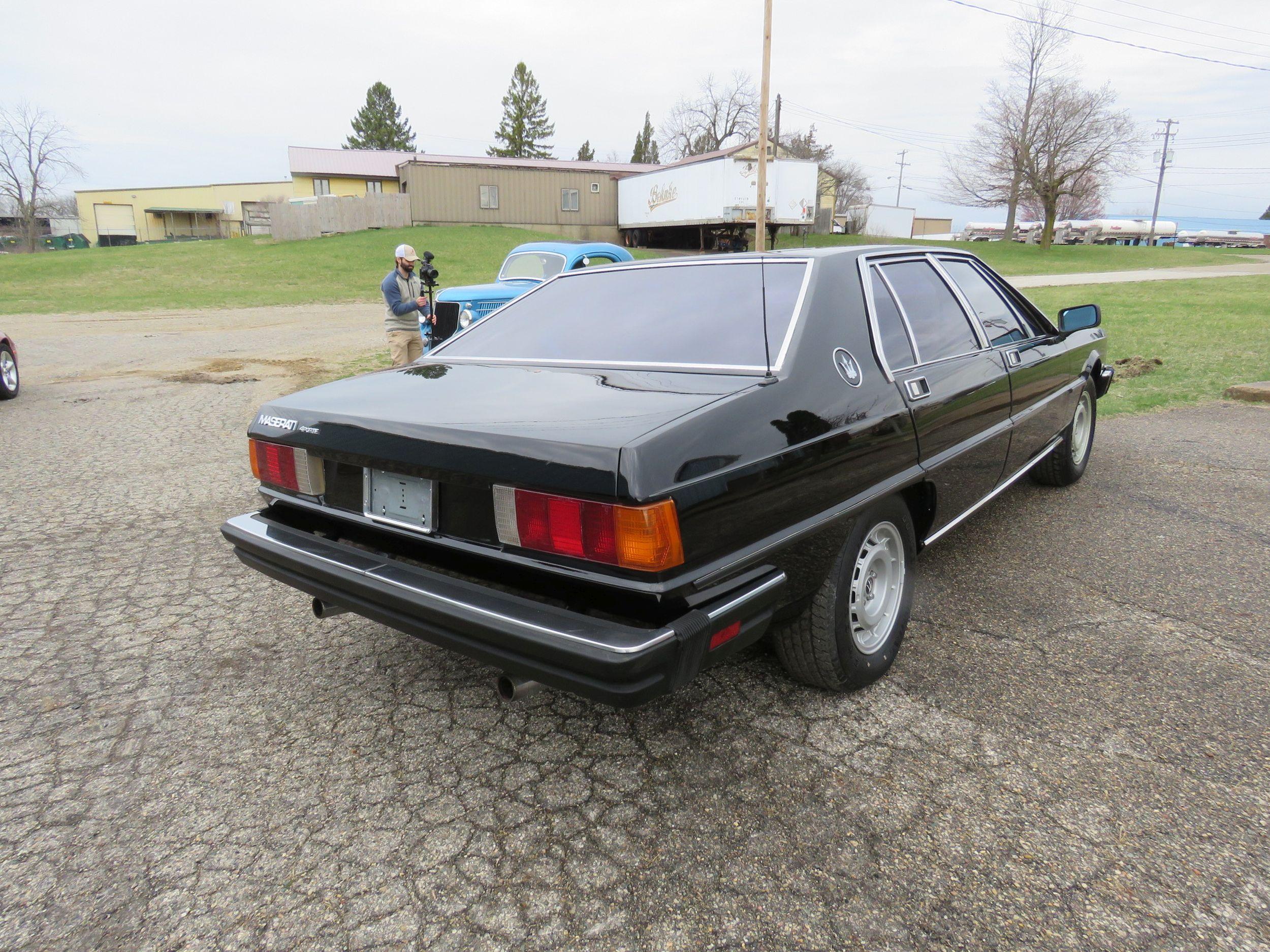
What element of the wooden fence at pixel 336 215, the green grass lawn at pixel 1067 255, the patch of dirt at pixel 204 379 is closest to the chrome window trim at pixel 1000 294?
the patch of dirt at pixel 204 379

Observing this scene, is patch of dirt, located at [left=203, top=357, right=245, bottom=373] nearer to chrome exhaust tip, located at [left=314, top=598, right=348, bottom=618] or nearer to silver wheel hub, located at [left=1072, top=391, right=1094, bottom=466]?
chrome exhaust tip, located at [left=314, top=598, right=348, bottom=618]

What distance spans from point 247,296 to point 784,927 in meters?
27.6

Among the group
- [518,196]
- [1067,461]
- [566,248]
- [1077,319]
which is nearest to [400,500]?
[1077,319]

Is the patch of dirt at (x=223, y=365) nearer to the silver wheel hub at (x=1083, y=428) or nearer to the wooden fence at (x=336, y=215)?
the silver wheel hub at (x=1083, y=428)

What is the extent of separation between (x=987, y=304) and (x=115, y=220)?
259 ft

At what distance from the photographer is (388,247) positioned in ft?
116

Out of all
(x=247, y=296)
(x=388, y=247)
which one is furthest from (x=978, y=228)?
(x=247, y=296)

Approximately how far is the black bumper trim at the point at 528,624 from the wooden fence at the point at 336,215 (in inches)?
1667

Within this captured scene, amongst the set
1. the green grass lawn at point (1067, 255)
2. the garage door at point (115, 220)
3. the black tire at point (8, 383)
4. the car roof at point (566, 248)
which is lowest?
the black tire at point (8, 383)

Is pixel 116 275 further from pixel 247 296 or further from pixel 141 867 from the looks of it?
pixel 141 867

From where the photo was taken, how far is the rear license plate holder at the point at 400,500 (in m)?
2.26

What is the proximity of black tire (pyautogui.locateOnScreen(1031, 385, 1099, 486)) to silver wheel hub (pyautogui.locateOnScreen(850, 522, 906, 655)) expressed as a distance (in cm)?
241

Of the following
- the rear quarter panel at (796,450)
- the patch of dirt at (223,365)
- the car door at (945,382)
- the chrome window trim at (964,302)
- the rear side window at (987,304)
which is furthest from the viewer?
the patch of dirt at (223,365)

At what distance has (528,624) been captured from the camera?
1954mm
